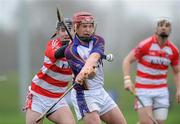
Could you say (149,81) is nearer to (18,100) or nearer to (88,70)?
(88,70)

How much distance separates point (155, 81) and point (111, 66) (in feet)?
25.5

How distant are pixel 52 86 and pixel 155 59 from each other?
8.57 ft

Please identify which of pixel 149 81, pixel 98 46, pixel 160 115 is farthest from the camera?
pixel 149 81

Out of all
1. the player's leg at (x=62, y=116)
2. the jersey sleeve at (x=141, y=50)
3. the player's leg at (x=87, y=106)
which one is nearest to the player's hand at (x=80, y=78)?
the player's leg at (x=87, y=106)

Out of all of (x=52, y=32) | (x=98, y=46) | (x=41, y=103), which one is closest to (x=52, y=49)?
(x=41, y=103)

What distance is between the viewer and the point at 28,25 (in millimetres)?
22125

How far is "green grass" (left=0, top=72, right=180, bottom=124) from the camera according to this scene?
20.5 meters

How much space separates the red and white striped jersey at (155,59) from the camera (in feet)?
45.9

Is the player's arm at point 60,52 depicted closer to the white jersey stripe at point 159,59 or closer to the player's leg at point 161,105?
the white jersey stripe at point 159,59

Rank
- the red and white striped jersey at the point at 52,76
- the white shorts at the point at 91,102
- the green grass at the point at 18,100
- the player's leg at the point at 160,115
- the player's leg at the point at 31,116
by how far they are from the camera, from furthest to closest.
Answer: the green grass at the point at 18,100 → the player's leg at the point at 160,115 → the player's leg at the point at 31,116 → the red and white striped jersey at the point at 52,76 → the white shorts at the point at 91,102

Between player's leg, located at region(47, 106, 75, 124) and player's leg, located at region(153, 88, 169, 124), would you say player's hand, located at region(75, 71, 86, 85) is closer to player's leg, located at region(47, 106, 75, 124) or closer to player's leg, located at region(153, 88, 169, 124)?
player's leg, located at region(47, 106, 75, 124)

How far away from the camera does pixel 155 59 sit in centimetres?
1401

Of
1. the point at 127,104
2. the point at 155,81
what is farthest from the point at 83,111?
the point at 127,104

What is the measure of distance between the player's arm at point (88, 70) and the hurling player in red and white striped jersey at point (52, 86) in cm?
108
